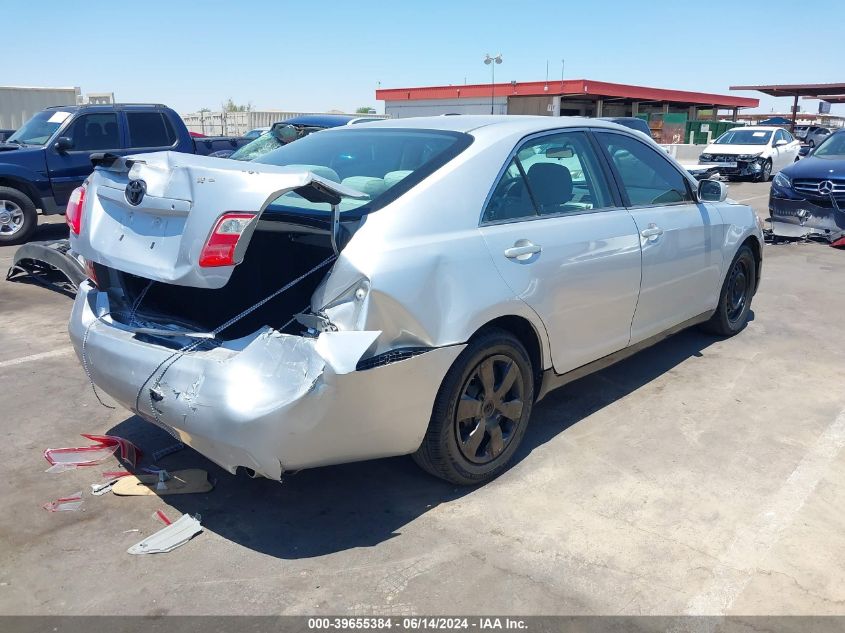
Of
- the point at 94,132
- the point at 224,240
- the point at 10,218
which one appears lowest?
the point at 10,218

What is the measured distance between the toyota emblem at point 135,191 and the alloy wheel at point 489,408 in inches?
62.0

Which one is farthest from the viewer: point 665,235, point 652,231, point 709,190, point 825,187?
point 825,187

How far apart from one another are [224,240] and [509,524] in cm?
172

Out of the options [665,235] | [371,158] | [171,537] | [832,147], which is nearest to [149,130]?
[371,158]

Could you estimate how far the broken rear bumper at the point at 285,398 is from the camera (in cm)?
267

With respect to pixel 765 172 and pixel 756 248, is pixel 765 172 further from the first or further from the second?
pixel 756 248

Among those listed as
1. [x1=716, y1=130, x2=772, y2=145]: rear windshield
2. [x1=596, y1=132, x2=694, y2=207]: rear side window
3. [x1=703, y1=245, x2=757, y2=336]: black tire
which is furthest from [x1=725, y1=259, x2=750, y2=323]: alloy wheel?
[x1=716, y1=130, x2=772, y2=145]: rear windshield

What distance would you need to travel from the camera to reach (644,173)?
4.60m

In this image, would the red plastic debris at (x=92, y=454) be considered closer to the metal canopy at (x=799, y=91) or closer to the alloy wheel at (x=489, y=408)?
the alloy wheel at (x=489, y=408)

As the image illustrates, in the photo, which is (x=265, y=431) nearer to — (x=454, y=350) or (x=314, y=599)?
(x=314, y=599)

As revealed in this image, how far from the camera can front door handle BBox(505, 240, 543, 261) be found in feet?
11.0

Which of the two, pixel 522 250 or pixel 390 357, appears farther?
pixel 522 250

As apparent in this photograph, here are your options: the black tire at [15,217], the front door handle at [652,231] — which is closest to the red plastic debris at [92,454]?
the front door handle at [652,231]

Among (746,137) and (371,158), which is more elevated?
(746,137)
